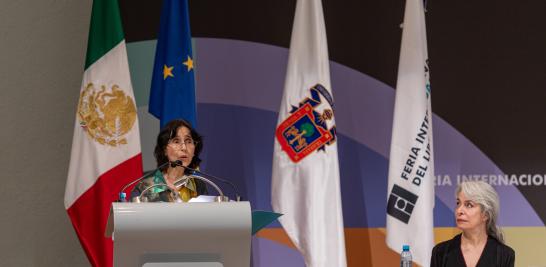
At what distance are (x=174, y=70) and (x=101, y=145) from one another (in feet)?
2.07

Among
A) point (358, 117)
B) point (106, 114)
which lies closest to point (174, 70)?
point (106, 114)

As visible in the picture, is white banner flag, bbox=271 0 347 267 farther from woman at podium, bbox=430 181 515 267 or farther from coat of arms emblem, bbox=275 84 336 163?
woman at podium, bbox=430 181 515 267

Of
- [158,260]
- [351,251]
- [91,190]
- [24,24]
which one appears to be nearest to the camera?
[158,260]

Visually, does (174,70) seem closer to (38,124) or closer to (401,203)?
(38,124)

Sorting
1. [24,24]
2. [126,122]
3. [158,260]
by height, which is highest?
[24,24]

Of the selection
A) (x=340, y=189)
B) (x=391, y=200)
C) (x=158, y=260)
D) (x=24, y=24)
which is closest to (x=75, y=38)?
(x=24, y=24)

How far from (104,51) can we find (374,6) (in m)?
1.87

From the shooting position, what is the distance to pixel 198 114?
5191 mm

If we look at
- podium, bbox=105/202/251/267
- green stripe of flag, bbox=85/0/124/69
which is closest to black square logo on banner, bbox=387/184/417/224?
green stripe of flag, bbox=85/0/124/69

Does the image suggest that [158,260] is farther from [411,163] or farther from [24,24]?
[24,24]

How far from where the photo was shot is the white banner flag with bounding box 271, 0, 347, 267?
4.60 metres

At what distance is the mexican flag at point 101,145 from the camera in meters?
4.41

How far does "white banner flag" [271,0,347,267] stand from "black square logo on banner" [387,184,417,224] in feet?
1.07

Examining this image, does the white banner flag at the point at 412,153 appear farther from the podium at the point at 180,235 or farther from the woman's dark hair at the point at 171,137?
the podium at the point at 180,235
